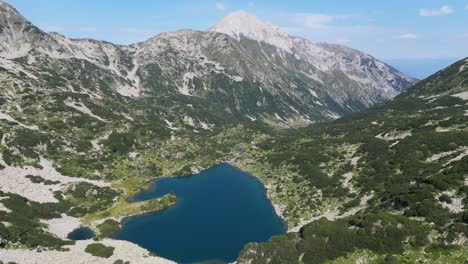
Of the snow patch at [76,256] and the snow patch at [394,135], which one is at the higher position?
the snow patch at [76,256]

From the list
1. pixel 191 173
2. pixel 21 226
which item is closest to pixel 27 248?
pixel 21 226

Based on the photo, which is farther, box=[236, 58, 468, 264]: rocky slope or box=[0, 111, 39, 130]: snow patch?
box=[0, 111, 39, 130]: snow patch

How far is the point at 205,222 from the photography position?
4555 inches

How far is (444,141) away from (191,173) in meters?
100

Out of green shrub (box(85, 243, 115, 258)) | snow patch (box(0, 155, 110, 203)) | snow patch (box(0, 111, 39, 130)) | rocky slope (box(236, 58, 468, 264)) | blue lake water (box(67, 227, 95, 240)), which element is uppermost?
snow patch (box(0, 111, 39, 130))

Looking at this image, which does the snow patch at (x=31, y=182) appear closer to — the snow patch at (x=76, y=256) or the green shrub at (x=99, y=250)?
the snow patch at (x=76, y=256)

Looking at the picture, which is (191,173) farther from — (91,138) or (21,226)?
(21,226)

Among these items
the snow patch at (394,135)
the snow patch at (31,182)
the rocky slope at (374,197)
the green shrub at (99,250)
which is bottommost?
the rocky slope at (374,197)

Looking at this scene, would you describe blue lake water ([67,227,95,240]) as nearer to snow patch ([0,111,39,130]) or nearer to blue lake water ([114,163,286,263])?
blue lake water ([114,163,286,263])

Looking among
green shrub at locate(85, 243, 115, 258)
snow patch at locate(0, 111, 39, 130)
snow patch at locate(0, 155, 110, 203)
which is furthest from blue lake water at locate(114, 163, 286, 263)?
snow patch at locate(0, 111, 39, 130)

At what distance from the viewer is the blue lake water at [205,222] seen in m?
96.4

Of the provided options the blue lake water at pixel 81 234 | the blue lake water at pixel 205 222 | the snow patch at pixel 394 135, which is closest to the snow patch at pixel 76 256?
the blue lake water at pixel 205 222

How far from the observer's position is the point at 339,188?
119250 millimetres

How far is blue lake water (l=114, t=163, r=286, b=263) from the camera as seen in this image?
316 ft
